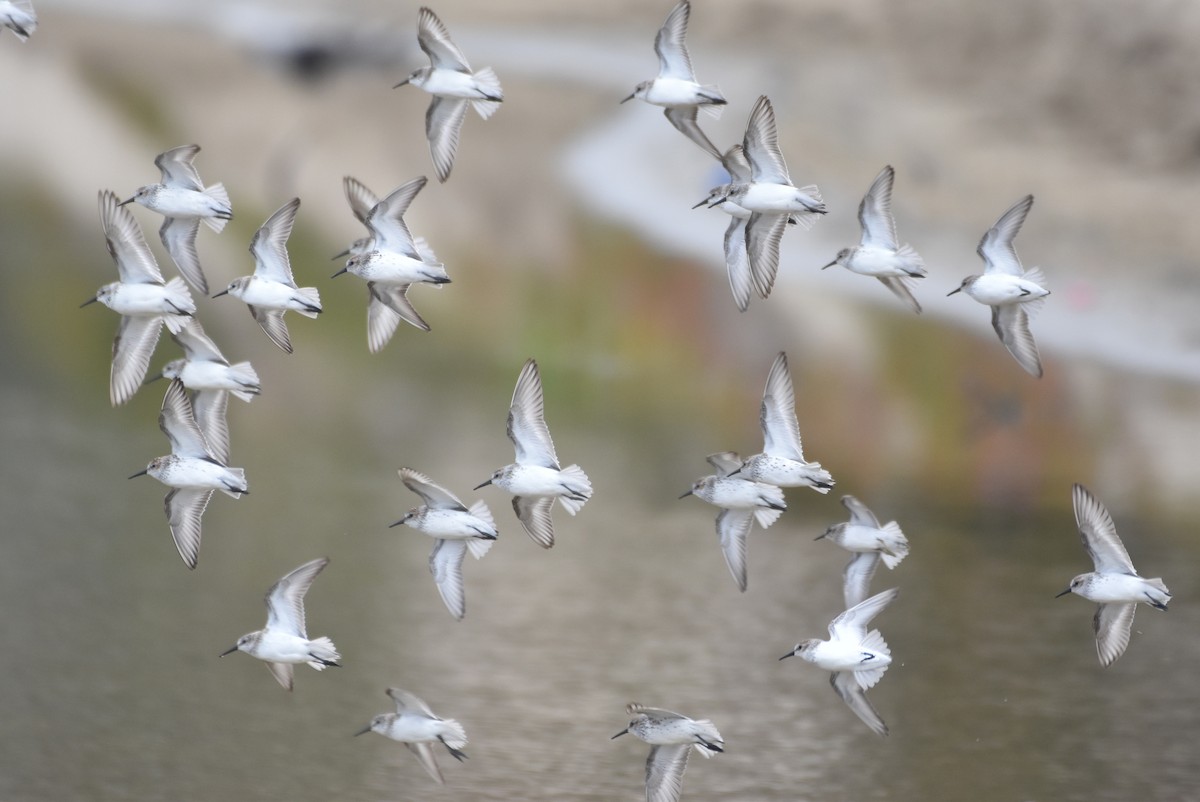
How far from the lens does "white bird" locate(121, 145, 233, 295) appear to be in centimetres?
1341

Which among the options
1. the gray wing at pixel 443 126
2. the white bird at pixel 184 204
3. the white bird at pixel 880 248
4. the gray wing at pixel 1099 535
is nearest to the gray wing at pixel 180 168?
the white bird at pixel 184 204

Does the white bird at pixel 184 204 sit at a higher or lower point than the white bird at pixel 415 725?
higher

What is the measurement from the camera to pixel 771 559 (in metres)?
20.6

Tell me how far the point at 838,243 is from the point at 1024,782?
51.9 ft

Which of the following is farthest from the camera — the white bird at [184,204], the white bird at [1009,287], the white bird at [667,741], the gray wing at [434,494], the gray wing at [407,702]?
the white bird at [184,204]

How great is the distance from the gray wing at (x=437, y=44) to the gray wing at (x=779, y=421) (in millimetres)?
3156

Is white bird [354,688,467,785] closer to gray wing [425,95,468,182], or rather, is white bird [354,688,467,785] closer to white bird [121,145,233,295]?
white bird [121,145,233,295]

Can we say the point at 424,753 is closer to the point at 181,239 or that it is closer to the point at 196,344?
the point at 196,344

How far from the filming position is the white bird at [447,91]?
13.7 m

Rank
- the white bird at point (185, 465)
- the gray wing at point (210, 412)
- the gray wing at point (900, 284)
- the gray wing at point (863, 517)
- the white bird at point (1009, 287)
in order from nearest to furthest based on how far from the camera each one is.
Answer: the white bird at point (1009, 287)
the gray wing at point (900, 284)
the white bird at point (185, 465)
the gray wing at point (863, 517)
the gray wing at point (210, 412)

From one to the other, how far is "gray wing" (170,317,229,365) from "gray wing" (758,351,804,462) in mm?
3863

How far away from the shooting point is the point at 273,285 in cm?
1341

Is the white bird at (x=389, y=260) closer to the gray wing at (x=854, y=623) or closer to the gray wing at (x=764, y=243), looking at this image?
the gray wing at (x=764, y=243)

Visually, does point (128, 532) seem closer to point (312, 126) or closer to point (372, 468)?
point (372, 468)
